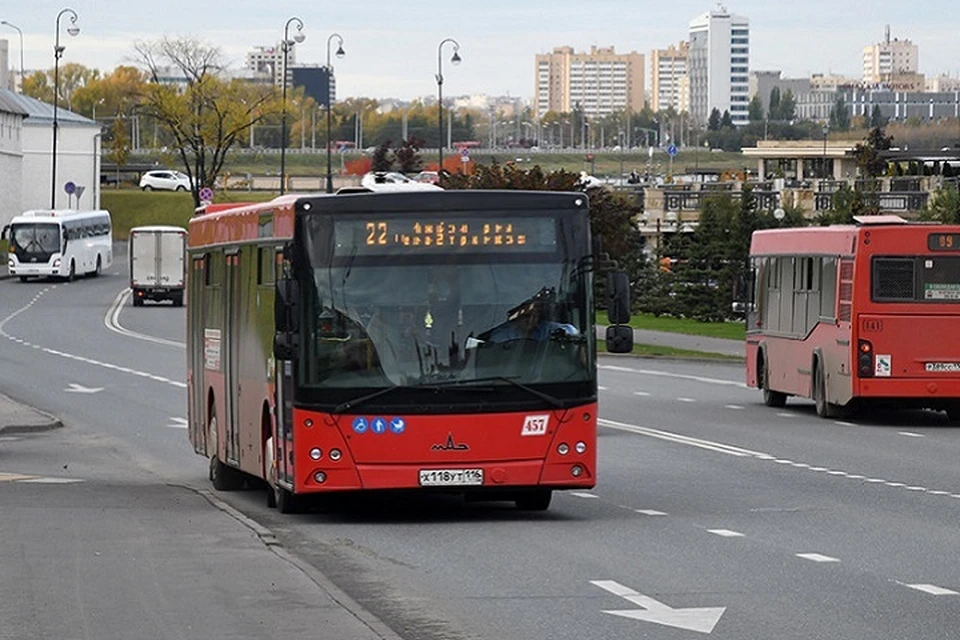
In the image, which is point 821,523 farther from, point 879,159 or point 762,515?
point 879,159

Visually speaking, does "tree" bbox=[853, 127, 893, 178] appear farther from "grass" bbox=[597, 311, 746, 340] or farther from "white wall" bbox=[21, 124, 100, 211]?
"white wall" bbox=[21, 124, 100, 211]

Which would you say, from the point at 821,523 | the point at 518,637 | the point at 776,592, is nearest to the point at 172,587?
the point at 518,637

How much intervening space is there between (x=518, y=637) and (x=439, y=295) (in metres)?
6.55

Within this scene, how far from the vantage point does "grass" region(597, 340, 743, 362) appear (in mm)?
47562

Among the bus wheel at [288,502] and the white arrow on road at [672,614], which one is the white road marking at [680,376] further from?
the white arrow on road at [672,614]

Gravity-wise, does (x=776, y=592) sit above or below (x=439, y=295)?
below

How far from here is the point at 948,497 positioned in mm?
19531

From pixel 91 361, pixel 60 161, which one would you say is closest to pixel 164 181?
pixel 60 161

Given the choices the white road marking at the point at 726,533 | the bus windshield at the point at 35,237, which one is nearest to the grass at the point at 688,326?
the bus windshield at the point at 35,237

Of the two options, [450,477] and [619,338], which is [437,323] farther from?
[619,338]

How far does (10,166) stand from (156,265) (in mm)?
55632

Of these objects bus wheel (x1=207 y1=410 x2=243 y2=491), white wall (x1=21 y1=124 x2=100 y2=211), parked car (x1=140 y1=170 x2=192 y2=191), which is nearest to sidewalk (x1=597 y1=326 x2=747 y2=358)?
bus wheel (x1=207 y1=410 x2=243 y2=491)

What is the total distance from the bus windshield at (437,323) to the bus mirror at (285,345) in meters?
0.10

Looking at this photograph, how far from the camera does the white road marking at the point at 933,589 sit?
12602mm
